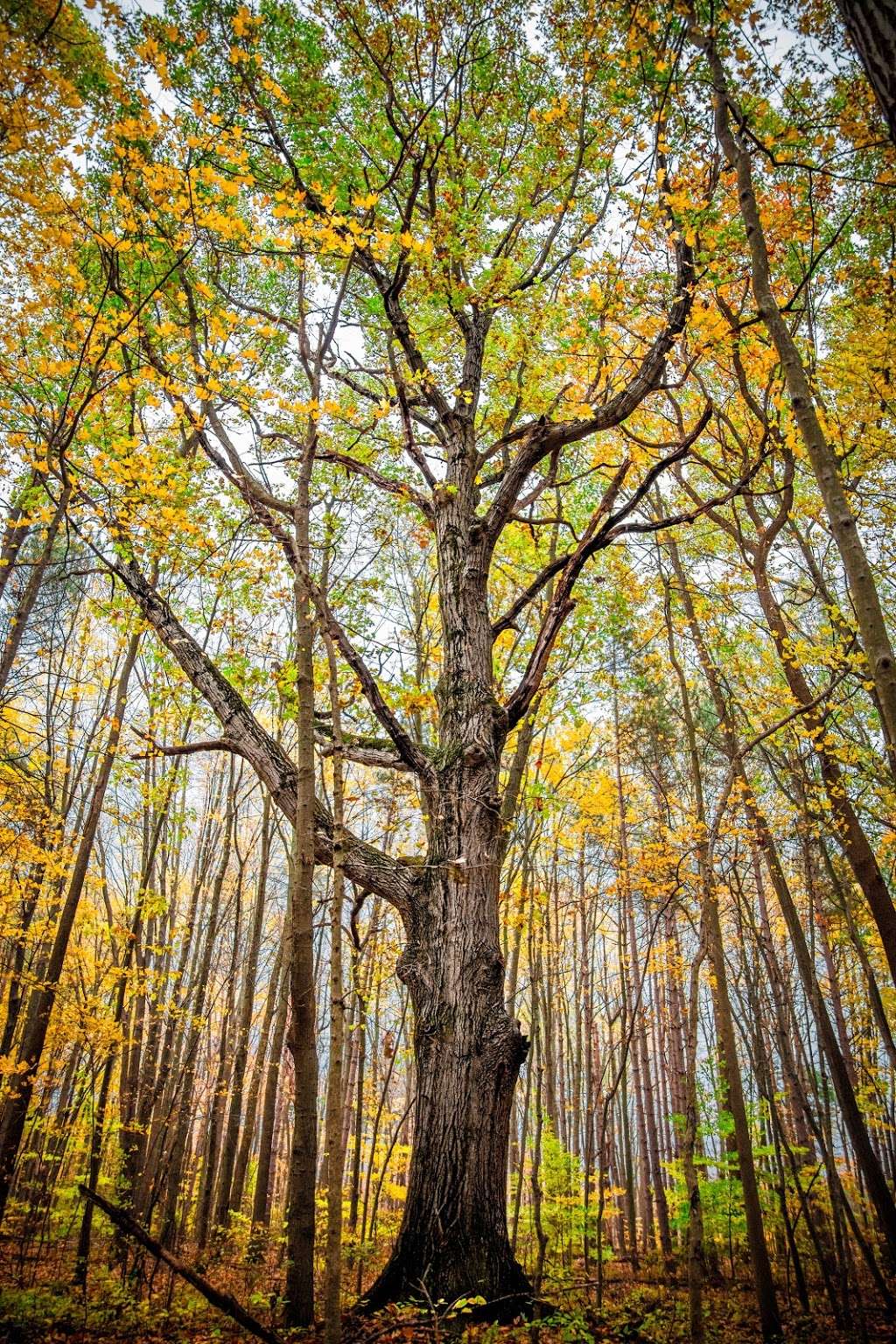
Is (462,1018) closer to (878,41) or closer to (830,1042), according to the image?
(878,41)

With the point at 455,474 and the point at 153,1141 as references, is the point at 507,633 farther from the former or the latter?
the point at 153,1141

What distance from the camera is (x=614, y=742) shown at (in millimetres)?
11516

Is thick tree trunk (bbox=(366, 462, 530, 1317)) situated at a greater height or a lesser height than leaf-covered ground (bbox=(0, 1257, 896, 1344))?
greater

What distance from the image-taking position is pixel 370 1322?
3.07m

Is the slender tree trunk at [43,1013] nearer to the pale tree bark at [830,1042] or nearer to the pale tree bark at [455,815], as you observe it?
the pale tree bark at [455,815]

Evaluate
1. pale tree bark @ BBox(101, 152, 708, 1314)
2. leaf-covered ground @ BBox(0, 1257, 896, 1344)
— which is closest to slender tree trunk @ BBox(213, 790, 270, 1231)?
leaf-covered ground @ BBox(0, 1257, 896, 1344)

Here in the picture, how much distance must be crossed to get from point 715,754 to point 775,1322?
31.7ft

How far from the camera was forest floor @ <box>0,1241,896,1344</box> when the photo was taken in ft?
10.0

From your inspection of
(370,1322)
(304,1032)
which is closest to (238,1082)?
(304,1032)

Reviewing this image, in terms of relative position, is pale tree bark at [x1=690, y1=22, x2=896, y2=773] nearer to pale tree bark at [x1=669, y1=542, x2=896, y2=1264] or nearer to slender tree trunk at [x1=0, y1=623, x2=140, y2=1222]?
pale tree bark at [x1=669, y1=542, x2=896, y2=1264]

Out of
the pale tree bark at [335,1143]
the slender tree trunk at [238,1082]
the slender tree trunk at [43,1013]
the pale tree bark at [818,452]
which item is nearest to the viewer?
the pale tree bark at [818,452]

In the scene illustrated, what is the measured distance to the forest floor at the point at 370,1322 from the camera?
3.05 m

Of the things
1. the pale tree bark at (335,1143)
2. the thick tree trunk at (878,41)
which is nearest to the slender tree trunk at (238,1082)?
the pale tree bark at (335,1143)

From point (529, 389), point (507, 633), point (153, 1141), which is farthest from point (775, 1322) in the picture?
point (529, 389)
